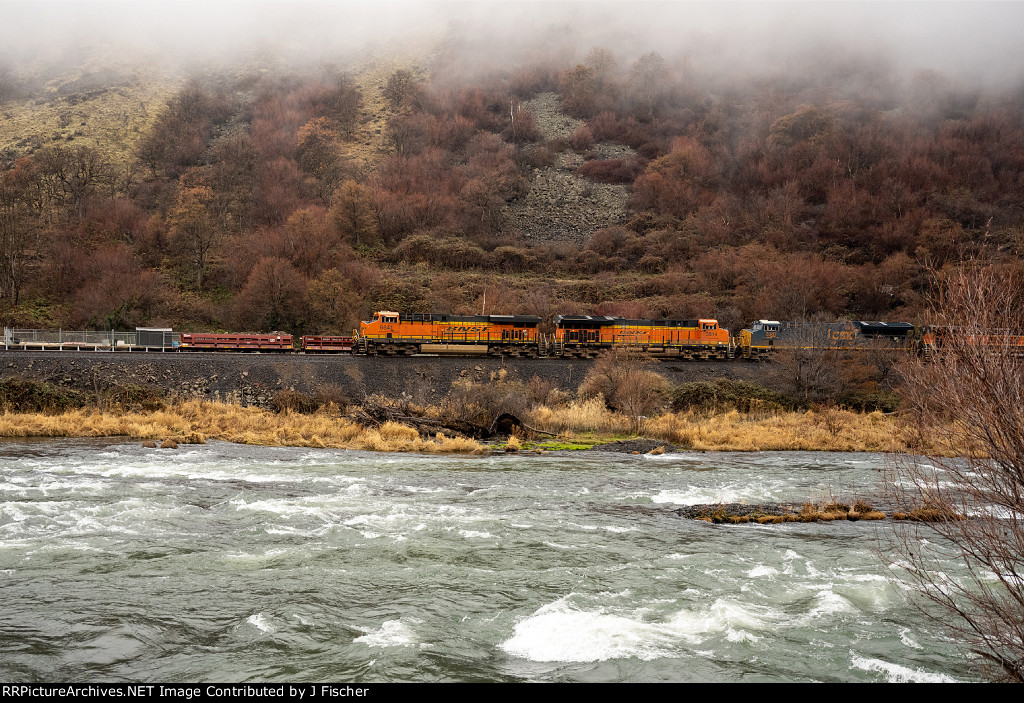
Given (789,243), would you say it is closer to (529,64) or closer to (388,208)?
(388,208)

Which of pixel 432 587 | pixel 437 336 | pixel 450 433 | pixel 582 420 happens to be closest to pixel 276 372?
pixel 437 336

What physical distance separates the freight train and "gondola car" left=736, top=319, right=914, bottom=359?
0.06m

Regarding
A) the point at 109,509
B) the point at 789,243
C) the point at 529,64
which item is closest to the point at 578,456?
the point at 109,509

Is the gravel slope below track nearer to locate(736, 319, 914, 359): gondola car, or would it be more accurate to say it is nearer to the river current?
locate(736, 319, 914, 359): gondola car

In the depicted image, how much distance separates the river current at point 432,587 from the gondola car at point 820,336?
2100 cm

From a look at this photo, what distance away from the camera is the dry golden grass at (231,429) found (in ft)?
90.1

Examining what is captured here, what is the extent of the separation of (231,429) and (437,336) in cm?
1446

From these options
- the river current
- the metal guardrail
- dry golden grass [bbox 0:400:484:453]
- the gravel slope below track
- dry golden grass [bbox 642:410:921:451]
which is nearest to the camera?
the river current

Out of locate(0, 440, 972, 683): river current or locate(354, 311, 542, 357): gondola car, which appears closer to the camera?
locate(0, 440, 972, 683): river current

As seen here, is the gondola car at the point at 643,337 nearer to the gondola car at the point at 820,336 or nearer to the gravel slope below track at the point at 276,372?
the gondola car at the point at 820,336

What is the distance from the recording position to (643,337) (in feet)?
141

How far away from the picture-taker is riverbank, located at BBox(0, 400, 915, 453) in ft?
91.0

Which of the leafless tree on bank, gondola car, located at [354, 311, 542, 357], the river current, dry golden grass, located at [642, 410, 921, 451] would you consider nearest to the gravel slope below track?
gondola car, located at [354, 311, 542, 357]

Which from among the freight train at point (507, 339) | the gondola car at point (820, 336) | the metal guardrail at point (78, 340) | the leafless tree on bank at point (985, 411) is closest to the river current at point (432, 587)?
the leafless tree on bank at point (985, 411)
